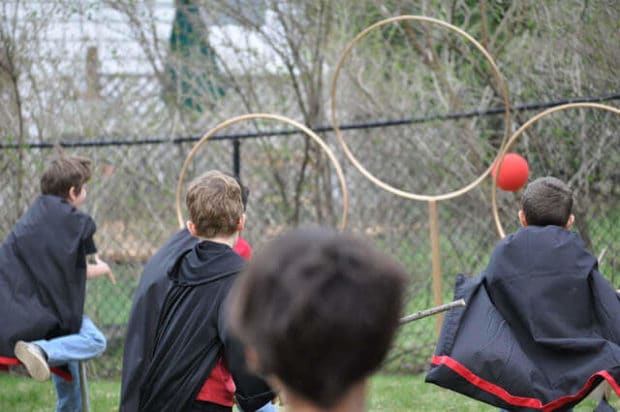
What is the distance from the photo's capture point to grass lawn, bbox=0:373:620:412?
4.96 metres

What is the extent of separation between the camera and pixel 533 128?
241 inches

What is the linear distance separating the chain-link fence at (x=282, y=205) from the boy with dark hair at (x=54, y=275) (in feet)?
5.71

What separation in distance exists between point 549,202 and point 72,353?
2.60 metres

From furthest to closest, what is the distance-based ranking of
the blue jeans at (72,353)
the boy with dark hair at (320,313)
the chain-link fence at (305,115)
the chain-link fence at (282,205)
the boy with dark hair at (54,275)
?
the chain-link fence at (282,205) < the chain-link fence at (305,115) < the boy with dark hair at (54,275) < the blue jeans at (72,353) < the boy with dark hair at (320,313)

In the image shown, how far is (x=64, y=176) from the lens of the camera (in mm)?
4758

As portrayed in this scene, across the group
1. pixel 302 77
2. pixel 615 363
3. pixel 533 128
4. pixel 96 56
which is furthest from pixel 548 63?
pixel 96 56

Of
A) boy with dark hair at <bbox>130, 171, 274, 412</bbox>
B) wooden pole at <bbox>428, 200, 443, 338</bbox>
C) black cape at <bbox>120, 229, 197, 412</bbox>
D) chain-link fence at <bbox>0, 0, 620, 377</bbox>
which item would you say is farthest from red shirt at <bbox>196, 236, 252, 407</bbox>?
chain-link fence at <bbox>0, 0, 620, 377</bbox>

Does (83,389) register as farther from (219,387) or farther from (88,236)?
(219,387)

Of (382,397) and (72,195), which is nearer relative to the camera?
(72,195)

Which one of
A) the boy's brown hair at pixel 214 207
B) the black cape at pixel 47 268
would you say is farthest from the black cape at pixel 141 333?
the black cape at pixel 47 268

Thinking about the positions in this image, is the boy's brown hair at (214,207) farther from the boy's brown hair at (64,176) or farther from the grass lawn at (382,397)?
the grass lawn at (382,397)

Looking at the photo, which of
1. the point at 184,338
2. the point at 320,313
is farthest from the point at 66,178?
the point at 320,313

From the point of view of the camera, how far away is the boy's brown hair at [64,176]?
15.6 ft

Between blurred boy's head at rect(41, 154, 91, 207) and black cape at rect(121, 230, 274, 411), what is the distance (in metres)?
1.59
